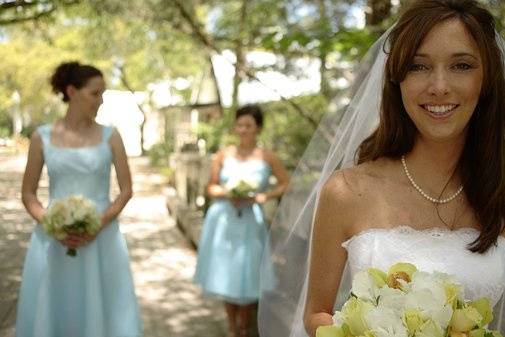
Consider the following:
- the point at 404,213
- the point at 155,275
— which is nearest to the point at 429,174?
the point at 404,213

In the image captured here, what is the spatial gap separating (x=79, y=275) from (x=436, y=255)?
287cm

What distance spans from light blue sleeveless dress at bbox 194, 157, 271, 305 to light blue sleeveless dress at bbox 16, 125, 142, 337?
1.49m

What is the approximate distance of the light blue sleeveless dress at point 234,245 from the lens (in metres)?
5.94

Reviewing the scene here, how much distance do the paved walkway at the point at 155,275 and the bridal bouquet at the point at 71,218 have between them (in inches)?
76.8

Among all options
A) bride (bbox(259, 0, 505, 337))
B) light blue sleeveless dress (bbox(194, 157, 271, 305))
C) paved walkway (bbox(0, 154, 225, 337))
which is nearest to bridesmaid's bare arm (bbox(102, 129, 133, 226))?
light blue sleeveless dress (bbox(194, 157, 271, 305))

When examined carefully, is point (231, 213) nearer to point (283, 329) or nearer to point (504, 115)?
point (283, 329)

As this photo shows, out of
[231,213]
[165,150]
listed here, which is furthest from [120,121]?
[231,213]

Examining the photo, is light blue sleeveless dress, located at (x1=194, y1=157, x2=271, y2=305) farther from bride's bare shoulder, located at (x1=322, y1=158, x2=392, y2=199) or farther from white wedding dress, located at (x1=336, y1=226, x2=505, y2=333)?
white wedding dress, located at (x1=336, y1=226, x2=505, y2=333)

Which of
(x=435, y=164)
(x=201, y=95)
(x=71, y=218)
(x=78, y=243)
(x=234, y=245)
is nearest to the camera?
(x=435, y=164)

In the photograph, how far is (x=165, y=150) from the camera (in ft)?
86.7

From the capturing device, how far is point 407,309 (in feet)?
5.49

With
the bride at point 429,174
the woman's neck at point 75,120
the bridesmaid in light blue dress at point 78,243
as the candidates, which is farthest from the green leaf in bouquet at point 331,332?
the woman's neck at point 75,120

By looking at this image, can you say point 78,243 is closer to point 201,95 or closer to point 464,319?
point 464,319

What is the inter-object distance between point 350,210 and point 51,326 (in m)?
2.74
